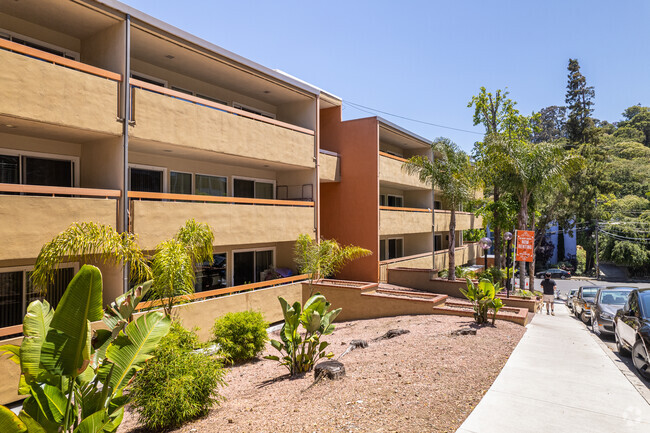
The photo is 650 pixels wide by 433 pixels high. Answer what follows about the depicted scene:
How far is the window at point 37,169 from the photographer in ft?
35.7

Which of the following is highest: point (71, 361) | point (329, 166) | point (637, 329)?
point (329, 166)

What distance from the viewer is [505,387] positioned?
7559 mm

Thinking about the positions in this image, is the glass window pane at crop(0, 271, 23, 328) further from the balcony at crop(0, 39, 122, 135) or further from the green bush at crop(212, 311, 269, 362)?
the green bush at crop(212, 311, 269, 362)

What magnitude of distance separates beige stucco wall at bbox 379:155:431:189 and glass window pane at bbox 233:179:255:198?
696cm

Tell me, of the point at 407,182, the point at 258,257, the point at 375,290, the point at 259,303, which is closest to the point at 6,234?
the point at 259,303

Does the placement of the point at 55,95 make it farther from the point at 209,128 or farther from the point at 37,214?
the point at 209,128

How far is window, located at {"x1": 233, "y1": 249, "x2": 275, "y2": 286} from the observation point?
17047 mm

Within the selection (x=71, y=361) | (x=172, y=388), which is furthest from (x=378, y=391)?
(x=71, y=361)

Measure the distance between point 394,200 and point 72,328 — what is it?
967 inches

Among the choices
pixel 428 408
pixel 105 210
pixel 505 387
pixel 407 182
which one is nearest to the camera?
pixel 428 408

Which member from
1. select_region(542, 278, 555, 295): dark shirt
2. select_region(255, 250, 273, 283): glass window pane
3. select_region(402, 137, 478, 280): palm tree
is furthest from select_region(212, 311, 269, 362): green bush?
select_region(542, 278, 555, 295): dark shirt

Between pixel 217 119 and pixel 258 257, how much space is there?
652 cm

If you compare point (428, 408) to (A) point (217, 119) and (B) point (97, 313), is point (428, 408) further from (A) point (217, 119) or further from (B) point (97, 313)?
(A) point (217, 119)

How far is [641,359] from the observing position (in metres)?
9.00
